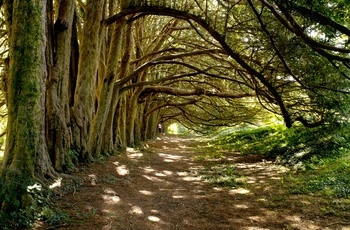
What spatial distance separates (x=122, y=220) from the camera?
411 cm

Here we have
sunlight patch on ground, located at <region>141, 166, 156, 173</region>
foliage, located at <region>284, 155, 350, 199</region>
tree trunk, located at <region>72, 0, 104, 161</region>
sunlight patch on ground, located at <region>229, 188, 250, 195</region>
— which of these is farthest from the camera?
sunlight patch on ground, located at <region>141, 166, 156, 173</region>

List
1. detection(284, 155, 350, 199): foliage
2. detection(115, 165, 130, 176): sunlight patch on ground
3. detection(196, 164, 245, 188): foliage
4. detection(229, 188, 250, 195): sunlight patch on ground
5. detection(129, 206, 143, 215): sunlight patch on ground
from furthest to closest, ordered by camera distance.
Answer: detection(115, 165, 130, 176): sunlight patch on ground → detection(196, 164, 245, 188): foliage → detection(229, 188, 250, 195): sunlight patch on ground → detection(284, 155, 350, 199): foliage → detection(129, 206, 143, 215): sunlight patch on ground

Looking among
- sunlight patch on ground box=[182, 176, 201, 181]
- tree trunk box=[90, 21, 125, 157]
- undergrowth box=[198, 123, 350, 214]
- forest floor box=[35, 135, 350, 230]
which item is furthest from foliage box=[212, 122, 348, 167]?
tree trunk box=[90, 21, 125, 157]

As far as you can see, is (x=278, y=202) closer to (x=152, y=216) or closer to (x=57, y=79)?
(x=152, y=216)

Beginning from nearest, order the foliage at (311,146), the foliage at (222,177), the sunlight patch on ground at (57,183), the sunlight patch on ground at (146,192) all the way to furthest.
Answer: the sunlight patch on ground at (57,183) < the sunlight patch on ground at (146,192) < the foliage at (222,177) < the foliage at (311,146)

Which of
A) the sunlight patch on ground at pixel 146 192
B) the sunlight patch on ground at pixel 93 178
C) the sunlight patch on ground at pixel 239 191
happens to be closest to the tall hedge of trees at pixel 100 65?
the sunlight patch on ground at pixel 93 178

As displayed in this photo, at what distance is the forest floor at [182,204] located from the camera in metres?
3.99

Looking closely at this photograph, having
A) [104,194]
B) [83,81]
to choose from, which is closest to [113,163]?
[83,81]

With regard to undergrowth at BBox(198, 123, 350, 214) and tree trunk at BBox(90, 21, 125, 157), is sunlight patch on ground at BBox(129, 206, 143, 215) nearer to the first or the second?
undergrowth at BBox(198, 123, 350, 214)

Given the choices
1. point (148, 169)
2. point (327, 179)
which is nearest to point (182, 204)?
point (327, 179)

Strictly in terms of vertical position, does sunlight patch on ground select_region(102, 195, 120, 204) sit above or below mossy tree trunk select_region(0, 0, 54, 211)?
below

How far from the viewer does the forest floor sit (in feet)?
13.1

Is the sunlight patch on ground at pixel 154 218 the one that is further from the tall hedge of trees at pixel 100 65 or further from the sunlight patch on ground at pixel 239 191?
the sunlight patch on ground at pixel 239 191

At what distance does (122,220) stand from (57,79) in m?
3.43
